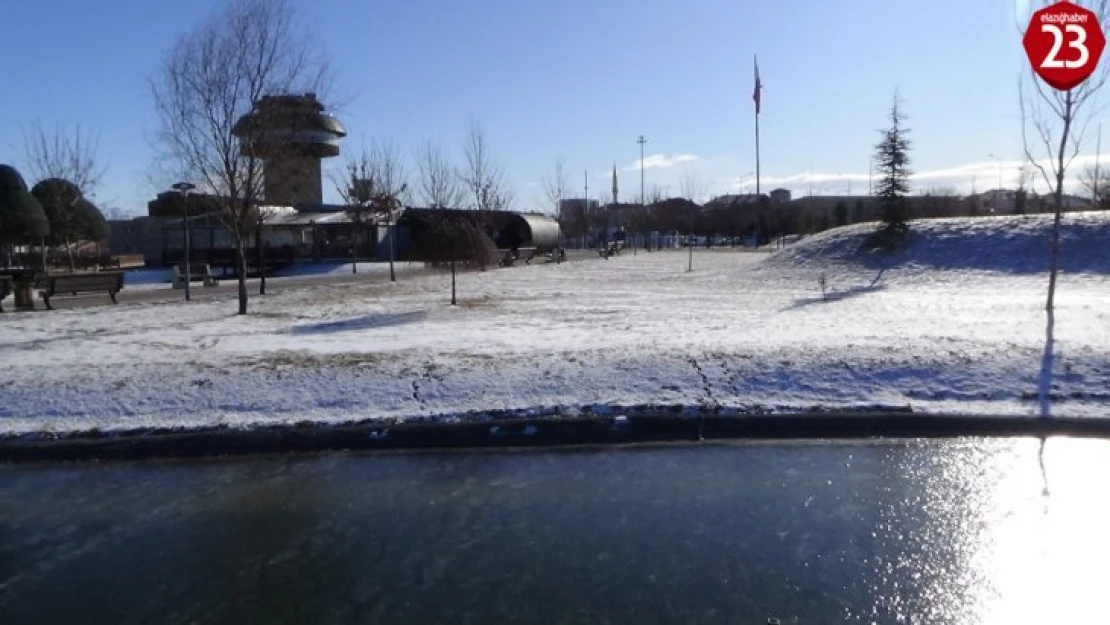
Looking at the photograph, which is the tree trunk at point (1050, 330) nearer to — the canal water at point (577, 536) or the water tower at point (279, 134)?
the canal water at point (577, 536)

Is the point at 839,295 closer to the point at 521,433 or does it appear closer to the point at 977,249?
the point at 977,249

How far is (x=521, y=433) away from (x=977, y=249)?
24146 mm

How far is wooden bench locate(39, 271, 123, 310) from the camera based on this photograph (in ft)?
68.6

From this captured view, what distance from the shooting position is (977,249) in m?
27.7

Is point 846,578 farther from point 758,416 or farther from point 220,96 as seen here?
point 220,96

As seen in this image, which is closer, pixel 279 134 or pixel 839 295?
pixel 279 134

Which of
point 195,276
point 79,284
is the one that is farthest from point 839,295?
point 195,276

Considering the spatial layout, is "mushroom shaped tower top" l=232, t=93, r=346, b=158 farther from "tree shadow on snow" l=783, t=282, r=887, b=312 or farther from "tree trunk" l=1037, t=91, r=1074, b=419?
"tree trunk" l=1037, t=91, r=1074, b=419

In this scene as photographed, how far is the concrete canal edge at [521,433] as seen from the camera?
345 inches

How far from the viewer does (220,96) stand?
17609mm

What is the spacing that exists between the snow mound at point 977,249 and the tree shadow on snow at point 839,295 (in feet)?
14.2

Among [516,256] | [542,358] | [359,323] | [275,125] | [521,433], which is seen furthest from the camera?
[516,256]

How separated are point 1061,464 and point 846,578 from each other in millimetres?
3748

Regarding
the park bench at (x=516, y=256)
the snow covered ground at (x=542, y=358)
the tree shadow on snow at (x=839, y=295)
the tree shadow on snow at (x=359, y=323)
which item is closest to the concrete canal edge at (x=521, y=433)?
the snow covered ground at (x=542, y=358)
